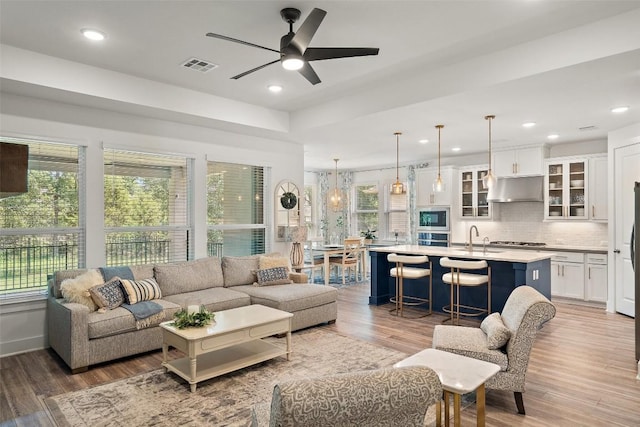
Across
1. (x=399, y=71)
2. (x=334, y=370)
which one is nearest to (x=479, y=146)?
(x=399, y=71)

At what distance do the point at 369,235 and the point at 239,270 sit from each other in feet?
16.9

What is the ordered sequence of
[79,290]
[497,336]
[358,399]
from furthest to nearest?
1. [79,290]
2. [497,336]
3. [358,399]

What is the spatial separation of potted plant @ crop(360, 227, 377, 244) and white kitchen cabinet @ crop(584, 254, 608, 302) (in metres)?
4.71

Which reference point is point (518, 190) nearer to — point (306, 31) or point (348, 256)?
point (348, 256)

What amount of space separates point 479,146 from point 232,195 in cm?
450

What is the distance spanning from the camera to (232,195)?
6.32m

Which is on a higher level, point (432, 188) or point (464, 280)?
point (432, 188)

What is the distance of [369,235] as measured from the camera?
1027cm

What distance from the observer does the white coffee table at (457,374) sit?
222cm

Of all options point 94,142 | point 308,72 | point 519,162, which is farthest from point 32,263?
point 519,162

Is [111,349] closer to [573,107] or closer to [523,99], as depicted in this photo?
[523,99]

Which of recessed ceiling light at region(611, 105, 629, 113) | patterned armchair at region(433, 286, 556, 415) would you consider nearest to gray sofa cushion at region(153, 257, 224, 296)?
patterned armchair at region(433, 286, 556, 415)

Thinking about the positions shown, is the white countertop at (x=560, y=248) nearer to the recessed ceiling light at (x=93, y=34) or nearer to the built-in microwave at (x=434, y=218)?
the built-in microwave at (x=434, y=218)

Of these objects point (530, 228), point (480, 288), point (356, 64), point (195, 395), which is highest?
point (356, 64)
